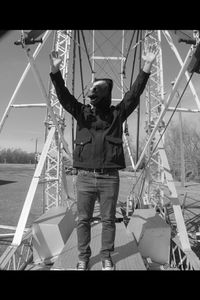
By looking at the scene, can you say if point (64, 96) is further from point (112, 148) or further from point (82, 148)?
point (112, 148)

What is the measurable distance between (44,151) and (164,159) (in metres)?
2.23

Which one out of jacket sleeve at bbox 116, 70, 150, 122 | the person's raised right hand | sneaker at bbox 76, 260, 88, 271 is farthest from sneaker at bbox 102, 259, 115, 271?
the person's raised right hand

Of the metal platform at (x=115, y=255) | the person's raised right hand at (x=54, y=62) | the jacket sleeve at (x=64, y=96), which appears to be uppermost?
the person's raised right hand at (x=54, y=62)

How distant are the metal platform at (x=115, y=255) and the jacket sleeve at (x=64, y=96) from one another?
1.67m

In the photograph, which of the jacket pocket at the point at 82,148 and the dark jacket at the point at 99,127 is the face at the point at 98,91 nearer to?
the dark jacket at the point at 99,127

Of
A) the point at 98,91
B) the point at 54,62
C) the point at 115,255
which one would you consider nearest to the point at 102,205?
the point at 115,255

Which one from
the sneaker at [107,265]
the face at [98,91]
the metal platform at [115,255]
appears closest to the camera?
the sneaker at [107,265]

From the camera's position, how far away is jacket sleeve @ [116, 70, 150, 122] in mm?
3074

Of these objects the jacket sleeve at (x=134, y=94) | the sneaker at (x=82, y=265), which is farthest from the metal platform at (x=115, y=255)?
the jacket sleeve at (x=134, y=94)

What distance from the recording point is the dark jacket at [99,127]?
3.06m

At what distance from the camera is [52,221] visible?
15.1ft
